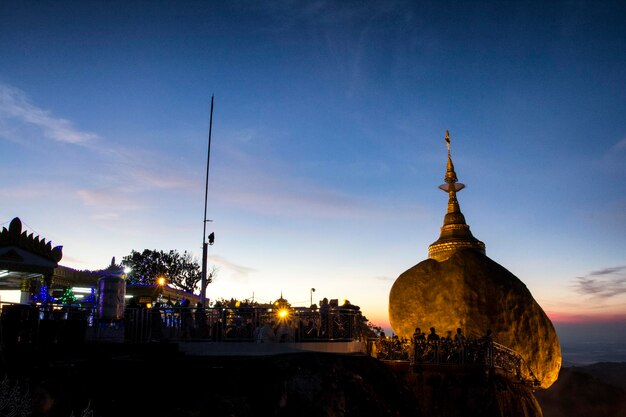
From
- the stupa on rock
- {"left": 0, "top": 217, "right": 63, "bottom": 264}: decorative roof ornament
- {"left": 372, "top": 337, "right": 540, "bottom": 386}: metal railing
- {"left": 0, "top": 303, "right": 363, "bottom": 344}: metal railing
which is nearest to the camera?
{"left": 0, "top": 303, "right": 363, "bottom": 344}: metal railing

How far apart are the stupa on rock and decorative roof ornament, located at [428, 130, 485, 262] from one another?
91 cm

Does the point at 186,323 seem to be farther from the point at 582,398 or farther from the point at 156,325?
the point at 582,398

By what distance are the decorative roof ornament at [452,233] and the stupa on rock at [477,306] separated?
915 millimetres

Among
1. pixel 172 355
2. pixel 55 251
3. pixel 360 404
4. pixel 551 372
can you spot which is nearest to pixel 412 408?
pixel 360 404

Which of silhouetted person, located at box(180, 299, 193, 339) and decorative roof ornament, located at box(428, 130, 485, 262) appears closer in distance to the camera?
silhouetted person, located at box(180, 299, 193, 339)

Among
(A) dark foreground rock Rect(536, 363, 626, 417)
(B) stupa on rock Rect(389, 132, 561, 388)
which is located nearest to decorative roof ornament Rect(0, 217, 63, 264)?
(B) stupa on rock Rect(389, 132, 561, 388)

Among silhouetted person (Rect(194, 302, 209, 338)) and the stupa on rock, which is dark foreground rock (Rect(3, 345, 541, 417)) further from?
the stupa on rock

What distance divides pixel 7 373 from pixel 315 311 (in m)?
9.63

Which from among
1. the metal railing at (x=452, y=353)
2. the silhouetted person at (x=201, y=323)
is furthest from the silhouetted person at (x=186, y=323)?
the metal railing at (x=452, y=353)

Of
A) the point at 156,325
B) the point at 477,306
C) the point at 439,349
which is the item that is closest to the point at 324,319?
the point at 156,325

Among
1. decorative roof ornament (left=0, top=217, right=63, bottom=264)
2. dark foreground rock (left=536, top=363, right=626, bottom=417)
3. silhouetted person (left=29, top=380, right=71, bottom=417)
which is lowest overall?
dark foreground rock (left=536, top=363, right=626, bottom=417)

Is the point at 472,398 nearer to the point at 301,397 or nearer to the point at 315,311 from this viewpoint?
the point at 315,311

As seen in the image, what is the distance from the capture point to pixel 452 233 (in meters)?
33.3

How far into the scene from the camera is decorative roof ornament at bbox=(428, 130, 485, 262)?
3216cm
